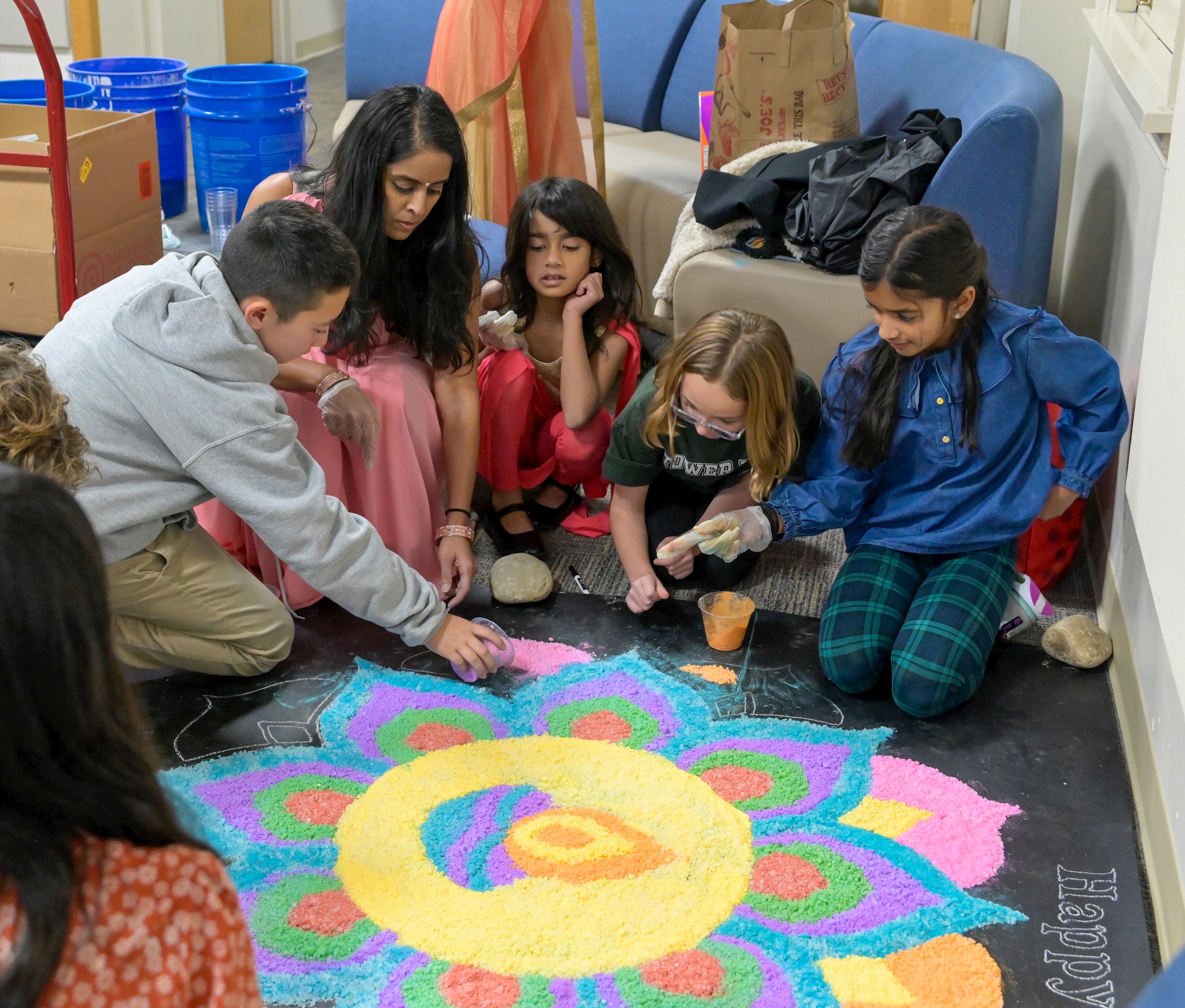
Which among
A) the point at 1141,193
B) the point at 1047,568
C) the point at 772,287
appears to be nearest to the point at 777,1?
the point at 772,287

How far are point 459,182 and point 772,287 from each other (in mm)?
726

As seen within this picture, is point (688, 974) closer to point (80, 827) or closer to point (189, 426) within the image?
point (80, 827)

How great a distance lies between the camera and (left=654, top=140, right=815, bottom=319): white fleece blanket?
2619 mm

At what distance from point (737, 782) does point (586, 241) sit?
1.15 metres

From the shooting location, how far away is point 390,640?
2059mm

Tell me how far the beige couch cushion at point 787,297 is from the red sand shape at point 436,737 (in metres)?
1.07

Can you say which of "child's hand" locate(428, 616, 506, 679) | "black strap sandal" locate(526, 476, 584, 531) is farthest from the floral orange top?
"black strap sandal" locate(526, 476, 584, 531)

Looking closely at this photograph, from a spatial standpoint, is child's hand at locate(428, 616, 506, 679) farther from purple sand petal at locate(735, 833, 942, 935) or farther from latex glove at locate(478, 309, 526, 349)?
latex glove at locate(478, 309, 526, 349)

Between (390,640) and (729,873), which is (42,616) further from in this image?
(390,640)

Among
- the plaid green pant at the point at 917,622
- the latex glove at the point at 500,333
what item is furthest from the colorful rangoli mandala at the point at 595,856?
the latex glove at the point at 500,333

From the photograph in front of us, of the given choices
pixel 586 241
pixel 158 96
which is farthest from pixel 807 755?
pixel 158 96

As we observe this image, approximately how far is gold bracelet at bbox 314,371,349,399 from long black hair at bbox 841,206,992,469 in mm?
856

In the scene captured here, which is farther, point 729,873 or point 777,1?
point 777,1

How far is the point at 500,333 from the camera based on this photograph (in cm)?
241
